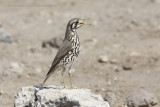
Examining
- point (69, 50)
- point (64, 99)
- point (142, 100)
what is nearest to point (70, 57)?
point (69, 50)

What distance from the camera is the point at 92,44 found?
609 inches

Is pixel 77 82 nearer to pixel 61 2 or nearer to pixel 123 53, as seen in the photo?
pixel 123 53

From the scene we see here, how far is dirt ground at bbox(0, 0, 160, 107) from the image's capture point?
467 inches

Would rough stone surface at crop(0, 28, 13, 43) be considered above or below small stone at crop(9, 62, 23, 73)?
above

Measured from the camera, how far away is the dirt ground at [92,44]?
11852mm

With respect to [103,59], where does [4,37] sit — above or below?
above

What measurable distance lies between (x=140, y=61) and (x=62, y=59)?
560cm

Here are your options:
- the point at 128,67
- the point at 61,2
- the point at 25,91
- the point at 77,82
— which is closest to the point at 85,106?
the point at 25,91

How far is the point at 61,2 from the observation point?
71.3 feet

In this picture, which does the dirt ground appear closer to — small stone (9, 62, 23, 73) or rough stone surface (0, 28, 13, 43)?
small stone (9, 62, 23, 73)

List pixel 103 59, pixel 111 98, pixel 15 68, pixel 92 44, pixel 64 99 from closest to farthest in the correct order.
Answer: pixel 64 99 → pixel 111 98 → pixel 15 68 → pixel 103 59 → pixel 92 44

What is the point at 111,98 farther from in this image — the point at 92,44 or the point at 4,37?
the point at 4,37

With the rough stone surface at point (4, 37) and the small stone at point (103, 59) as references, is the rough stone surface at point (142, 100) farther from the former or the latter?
the rough stone surface at point (4, 37)

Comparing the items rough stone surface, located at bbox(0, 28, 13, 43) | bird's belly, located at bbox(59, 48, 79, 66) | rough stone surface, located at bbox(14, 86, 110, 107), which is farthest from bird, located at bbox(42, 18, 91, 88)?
rough stone surface, located at bbox(0, 28, 13, 43)
